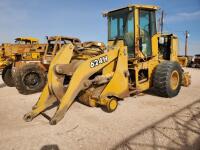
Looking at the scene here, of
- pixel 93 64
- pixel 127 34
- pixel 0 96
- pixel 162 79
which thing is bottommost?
pixel 0 96

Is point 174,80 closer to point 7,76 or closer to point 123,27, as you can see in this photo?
point 123,27

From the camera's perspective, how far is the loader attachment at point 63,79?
16.2 feet

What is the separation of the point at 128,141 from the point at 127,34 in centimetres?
385

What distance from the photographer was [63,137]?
412cm

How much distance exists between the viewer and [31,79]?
8.45m

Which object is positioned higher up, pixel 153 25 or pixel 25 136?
pixel 153 25

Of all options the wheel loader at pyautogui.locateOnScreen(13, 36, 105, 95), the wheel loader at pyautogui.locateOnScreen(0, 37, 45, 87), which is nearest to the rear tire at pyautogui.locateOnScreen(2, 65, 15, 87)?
the wheel loader at pyautogui.locateOnScreen(0, 37, 45, 87)

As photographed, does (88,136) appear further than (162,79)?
No

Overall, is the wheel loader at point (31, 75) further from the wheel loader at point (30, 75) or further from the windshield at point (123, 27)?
the windshield at point (123, 27)

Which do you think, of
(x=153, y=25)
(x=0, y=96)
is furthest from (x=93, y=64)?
(x=0, y=96)

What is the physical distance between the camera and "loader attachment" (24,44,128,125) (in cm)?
494

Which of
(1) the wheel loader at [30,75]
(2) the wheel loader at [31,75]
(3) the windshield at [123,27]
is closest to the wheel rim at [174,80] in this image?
(3) the windshield at [123,27]

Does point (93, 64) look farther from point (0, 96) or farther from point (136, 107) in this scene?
point (0, 96)

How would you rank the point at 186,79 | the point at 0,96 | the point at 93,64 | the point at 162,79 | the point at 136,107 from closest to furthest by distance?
1. the point at 93,64
2. the point at 136,107
3. the point at 162,79
4. the point at 0,96
5. the point at 186,79
